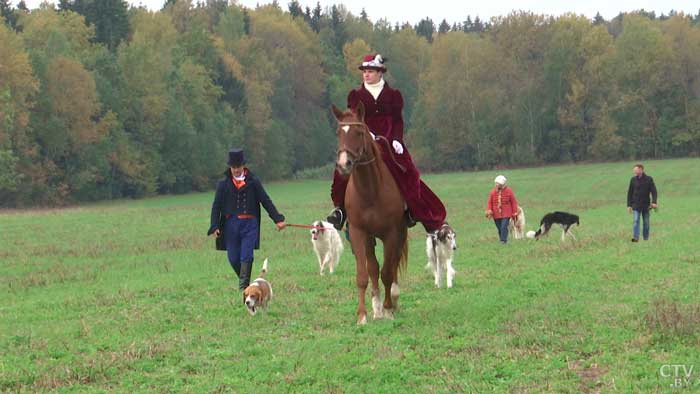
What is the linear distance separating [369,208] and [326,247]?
7.00 metres

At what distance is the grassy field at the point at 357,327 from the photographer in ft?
24.5

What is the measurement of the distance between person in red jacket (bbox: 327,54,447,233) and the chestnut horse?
14cm

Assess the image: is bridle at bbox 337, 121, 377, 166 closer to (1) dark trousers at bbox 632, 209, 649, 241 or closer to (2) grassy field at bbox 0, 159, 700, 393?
(2) grassy field at bbox 0, 159, 700, 393

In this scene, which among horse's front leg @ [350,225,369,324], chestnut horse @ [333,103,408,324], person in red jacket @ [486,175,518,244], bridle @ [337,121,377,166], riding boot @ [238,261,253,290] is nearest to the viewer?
bridle @ [337,121,377,166]

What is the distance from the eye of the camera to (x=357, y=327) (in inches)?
393

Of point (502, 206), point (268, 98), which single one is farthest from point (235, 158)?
point (268, 98)

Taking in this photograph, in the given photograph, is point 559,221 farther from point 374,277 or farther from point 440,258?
point 374,277

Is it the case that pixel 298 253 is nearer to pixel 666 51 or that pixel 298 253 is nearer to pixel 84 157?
pixel 84 157

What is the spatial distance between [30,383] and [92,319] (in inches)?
159

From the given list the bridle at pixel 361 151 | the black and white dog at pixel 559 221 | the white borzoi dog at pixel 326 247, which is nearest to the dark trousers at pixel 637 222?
the black and white dog at pixel 559 221

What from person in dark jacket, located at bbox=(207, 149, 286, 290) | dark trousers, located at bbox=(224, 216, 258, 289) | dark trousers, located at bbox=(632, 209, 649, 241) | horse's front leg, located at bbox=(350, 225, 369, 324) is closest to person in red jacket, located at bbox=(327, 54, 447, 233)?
horse's front leg, located at bbox=(350, 225, 369, 324)

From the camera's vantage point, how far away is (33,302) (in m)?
14.5

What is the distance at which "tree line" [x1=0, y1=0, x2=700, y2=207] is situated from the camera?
222ft

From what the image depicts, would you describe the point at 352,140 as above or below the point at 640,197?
above
